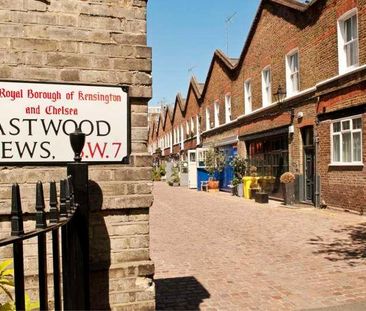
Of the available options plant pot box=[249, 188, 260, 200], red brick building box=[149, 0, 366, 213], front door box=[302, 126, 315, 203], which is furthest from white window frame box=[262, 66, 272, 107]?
plant pot box=[249, 188, 260, 200]

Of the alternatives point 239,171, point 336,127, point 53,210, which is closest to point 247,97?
point 239,171

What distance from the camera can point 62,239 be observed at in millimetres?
2438

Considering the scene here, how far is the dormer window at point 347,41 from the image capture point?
13758 mm

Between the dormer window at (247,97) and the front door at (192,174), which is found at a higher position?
the dormer window at (247,97)

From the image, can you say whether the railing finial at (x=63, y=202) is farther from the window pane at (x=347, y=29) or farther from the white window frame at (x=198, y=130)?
the white window frame at (x=198, y=130)

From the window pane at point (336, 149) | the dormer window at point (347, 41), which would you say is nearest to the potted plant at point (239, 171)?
the window pane at point (336, 149)

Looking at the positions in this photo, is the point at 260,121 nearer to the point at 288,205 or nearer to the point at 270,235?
the point at 288,205

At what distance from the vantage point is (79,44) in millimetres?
3955

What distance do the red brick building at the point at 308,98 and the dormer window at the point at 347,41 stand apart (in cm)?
3

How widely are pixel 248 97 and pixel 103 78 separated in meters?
20.1

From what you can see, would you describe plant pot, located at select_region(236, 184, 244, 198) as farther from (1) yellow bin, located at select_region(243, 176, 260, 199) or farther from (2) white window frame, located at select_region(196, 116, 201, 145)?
(2) white window frame, located at select_region(196, 116, 201, 145)

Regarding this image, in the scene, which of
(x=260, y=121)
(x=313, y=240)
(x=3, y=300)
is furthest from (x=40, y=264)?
(x=260, y=121)

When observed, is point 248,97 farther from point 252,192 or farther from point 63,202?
point 63,202

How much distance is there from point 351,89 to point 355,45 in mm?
1482
